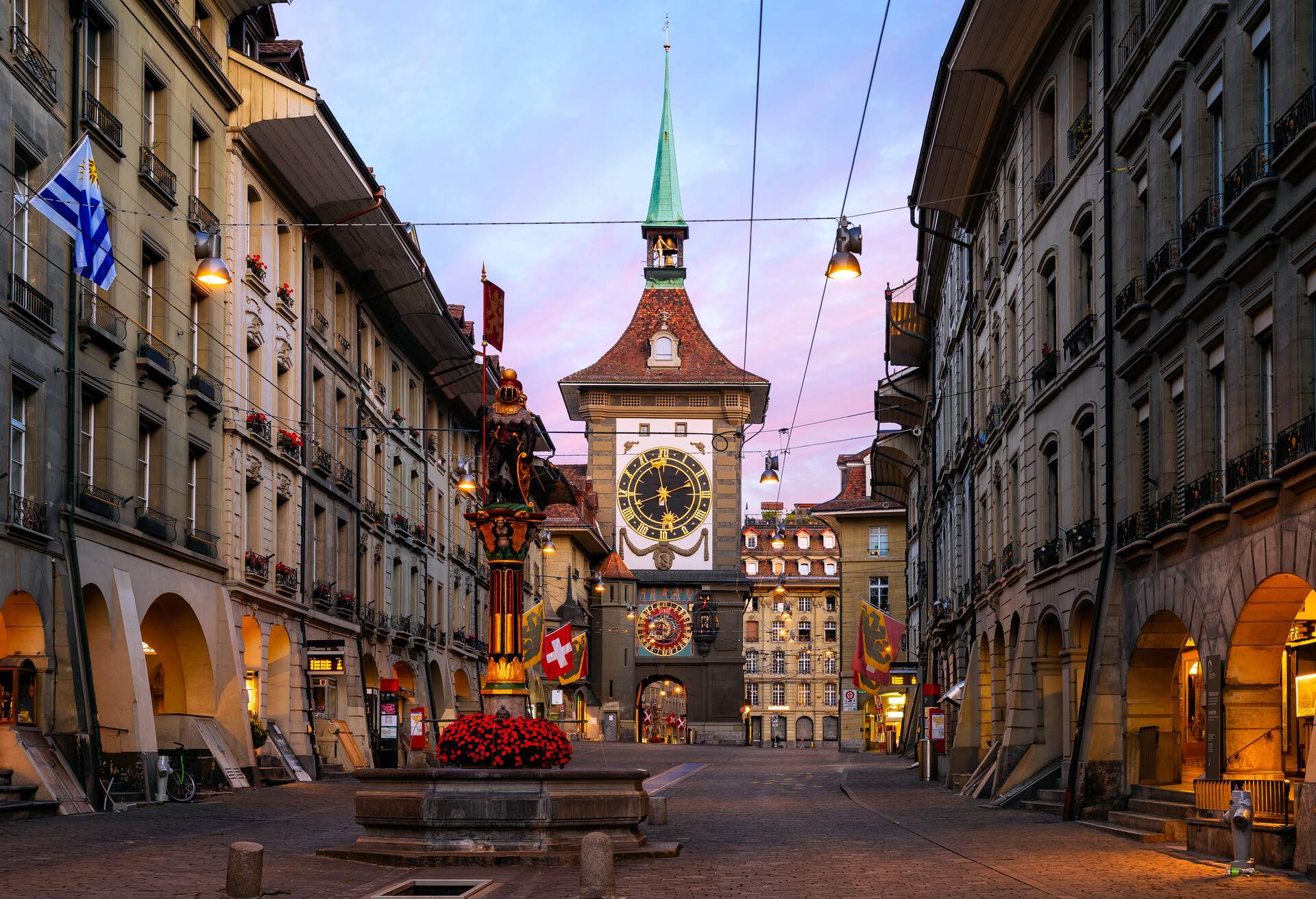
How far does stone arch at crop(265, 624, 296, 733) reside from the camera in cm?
4050

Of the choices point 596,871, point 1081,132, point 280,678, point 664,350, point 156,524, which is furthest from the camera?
point 664,350

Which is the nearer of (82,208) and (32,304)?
(82,208)

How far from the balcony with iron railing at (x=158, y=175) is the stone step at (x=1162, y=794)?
2034 centimetres

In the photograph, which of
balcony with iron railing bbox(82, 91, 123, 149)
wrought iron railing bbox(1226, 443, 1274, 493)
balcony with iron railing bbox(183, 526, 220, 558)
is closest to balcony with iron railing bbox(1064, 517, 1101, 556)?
wrought iron railing bbox(1226, 443, 1274, 493)

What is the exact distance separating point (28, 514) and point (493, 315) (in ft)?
28.6

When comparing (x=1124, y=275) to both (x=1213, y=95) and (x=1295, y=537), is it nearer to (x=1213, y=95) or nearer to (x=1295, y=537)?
(x=1213, y=95)

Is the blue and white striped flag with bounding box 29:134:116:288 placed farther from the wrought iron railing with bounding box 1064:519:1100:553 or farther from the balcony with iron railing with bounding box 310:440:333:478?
the balcony with iron railing with bounding box 310:440:333:478

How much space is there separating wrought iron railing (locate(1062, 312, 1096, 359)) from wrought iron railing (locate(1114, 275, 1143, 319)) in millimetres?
1895

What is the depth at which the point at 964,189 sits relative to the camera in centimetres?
4103

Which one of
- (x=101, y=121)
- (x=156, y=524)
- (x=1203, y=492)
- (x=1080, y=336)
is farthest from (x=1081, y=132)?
(x=156, y=524)

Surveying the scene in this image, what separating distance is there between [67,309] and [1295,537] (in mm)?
19651

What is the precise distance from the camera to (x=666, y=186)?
369 ft

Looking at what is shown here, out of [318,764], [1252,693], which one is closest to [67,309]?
[318,764]

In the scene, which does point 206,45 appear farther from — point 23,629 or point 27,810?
point 27,810
